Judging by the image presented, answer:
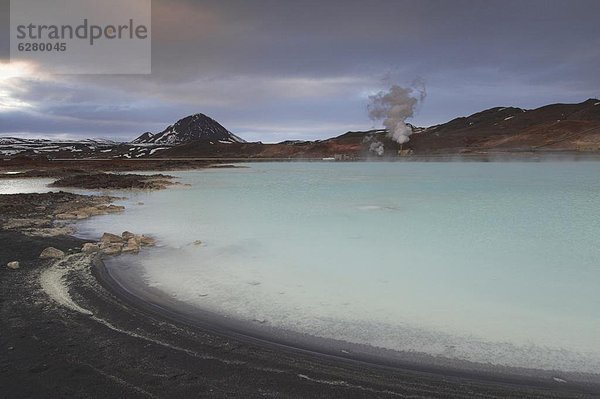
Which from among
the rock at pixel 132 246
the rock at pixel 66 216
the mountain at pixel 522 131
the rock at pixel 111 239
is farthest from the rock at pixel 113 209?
the mountain at pixel 522 131

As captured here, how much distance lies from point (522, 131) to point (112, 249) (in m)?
116

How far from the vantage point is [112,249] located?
902 centimetres

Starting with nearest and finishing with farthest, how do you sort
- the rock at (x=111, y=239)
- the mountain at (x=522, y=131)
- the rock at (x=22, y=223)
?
the rock at (x=111, y=239) < the rock at (x=22, y=223) < the mountain at (x=522, y=131)

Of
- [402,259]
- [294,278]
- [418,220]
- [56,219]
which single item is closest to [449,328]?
[294,278]

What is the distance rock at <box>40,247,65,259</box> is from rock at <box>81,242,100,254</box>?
53 centimetres

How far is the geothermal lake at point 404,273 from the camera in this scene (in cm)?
492

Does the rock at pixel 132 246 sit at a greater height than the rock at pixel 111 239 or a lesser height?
lesser

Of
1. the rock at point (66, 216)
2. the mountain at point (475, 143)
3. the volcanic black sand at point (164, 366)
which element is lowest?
the rock at point (66, 216)

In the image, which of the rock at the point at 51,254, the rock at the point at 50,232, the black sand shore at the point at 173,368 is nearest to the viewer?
the black sand shore at the point at 173,368

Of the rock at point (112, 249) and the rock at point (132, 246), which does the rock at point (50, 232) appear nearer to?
the rock at point (112, 249)

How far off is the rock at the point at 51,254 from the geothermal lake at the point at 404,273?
3.70 feet

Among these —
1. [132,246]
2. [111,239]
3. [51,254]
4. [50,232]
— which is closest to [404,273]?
[132,246]

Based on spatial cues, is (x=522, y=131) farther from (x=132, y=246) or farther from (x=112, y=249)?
(x=112, y=249)

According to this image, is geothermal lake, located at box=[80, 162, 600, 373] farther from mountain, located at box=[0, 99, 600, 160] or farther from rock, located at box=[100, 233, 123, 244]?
mountain, located at box=[0, 99, 600, 160]
